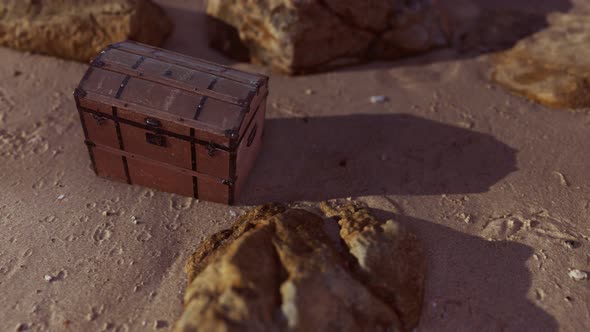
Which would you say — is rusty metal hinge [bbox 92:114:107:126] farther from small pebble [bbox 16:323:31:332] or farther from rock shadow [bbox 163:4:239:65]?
rock shadow [bbox 163:4:239:65]

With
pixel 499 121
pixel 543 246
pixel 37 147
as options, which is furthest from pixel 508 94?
pixel 37 147

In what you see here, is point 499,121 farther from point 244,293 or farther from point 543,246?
point 244,293

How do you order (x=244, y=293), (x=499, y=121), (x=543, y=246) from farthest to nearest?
(x=499, y=121)
(x=543, y=246)
(x=244, y=293)

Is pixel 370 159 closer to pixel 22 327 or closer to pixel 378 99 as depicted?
pixel 378 99

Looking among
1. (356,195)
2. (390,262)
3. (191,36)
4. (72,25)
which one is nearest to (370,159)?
(356,195)

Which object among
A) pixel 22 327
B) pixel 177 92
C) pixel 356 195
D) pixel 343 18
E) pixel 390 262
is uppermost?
pixel 177 92
